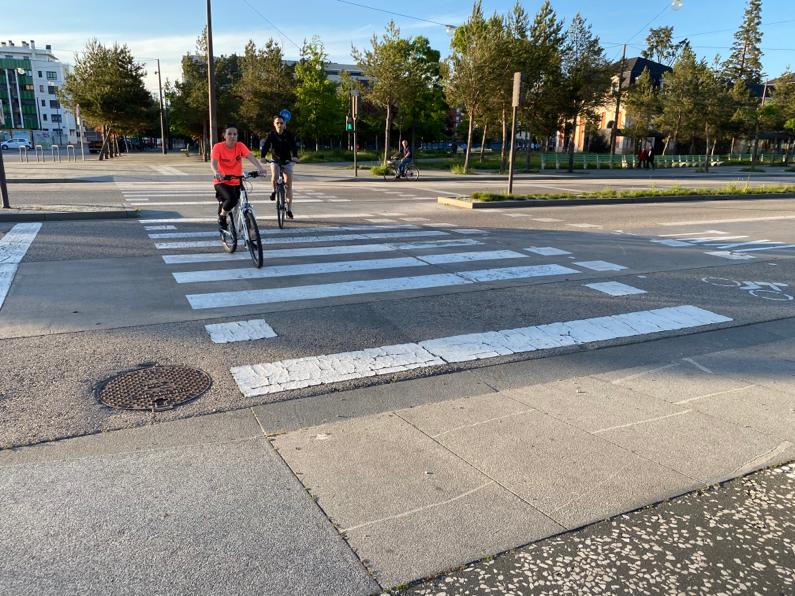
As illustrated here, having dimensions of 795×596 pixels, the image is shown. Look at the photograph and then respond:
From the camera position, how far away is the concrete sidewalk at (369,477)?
265 cm

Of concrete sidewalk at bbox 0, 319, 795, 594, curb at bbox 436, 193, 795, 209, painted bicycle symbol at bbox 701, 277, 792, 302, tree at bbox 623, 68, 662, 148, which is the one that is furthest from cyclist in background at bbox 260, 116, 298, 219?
tree at bbox 623, 68, 662, 148

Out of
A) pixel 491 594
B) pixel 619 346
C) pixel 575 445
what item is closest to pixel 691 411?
pixel 575 445

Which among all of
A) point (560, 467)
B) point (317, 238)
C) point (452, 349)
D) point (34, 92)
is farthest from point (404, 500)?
point (34, 92)

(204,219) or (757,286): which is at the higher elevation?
(204,219)

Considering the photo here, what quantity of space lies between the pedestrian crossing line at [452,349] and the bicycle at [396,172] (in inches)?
869

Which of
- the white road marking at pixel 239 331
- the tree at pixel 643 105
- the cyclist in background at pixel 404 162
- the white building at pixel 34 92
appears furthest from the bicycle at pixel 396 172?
the white building at pixel 34 92

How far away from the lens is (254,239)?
826 cm

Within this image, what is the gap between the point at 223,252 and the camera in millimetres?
9383

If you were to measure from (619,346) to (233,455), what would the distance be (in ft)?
12.2

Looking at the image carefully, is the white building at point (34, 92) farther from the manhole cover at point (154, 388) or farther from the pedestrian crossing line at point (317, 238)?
the manhole cover at point (154, 388)

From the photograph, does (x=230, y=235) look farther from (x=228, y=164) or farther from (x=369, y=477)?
(x=369, y=477)

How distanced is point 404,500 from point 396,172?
2642 centimetres

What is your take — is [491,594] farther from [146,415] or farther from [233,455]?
[146,415]

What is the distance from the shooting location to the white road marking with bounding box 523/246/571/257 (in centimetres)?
989
